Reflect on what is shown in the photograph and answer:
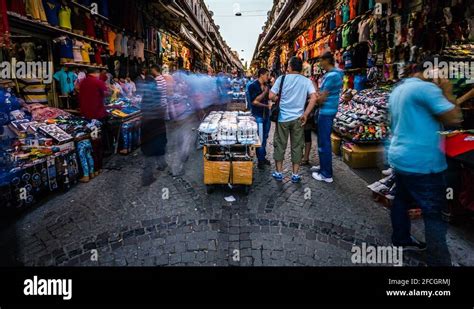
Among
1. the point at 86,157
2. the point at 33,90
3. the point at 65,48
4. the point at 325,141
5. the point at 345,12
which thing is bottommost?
the point at 86,157

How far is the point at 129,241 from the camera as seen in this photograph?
3.42m

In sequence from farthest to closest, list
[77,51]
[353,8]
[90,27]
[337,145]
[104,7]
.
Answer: [104,7]
[353,8]
[90,27]
[77,51]
[337,145]

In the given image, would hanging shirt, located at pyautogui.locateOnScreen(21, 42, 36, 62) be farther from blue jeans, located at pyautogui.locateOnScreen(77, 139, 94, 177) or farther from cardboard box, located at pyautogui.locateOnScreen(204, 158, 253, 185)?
cardboard box, located at pyautogui.locateOnScreen(204, 158, 253, 185)

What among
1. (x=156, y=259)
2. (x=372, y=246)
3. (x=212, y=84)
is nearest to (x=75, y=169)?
(x=156, y=259)

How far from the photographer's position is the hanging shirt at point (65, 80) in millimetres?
7477

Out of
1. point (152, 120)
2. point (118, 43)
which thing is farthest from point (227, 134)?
point (118, 43)

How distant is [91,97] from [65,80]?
175 centimetres

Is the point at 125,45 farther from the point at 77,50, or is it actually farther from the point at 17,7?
the point at 17,7

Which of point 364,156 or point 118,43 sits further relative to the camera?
point 118,43

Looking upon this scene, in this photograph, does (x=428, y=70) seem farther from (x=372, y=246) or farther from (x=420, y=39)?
(x=420, y=39)

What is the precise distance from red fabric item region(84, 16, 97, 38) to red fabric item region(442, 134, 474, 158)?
30.0 feet

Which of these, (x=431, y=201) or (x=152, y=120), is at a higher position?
(x=152, y=120)

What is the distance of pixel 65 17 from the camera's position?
24.3 feet

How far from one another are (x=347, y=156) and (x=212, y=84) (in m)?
10.3
